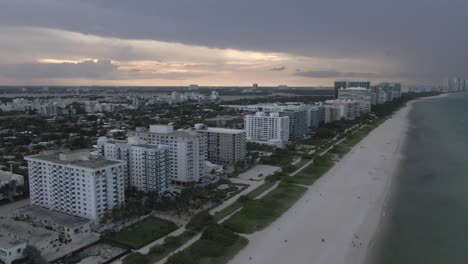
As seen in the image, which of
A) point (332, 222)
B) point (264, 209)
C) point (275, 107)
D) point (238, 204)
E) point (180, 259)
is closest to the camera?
point (180, 259)

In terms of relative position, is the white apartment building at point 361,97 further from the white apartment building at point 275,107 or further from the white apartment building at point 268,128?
the white apartment building at point 268,128

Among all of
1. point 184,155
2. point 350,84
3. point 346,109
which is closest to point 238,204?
point 184,155

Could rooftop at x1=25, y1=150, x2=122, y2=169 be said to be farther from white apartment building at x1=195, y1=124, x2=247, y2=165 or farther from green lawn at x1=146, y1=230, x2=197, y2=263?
white apartment building at x1=195, y1=124, x2=247, y2=165

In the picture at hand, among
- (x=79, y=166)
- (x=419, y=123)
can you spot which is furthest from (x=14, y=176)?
(x=419, y=123)

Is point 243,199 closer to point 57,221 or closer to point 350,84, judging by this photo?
point 57,221

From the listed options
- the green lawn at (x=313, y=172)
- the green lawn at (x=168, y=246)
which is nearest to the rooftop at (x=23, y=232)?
the green lawn at (x=168, y=246)
